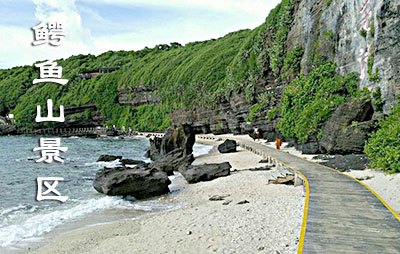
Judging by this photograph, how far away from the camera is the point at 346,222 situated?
8750 millimetres

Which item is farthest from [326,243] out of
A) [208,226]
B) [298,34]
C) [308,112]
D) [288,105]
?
[298,34]

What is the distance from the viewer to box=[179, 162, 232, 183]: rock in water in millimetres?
20381

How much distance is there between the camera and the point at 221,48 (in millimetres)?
95000

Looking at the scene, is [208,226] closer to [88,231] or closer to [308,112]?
[88,231]

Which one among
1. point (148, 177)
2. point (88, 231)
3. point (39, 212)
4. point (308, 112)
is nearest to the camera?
point (88, 231)

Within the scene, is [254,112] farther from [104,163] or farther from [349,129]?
[349,129]

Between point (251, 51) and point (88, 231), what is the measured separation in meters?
44.9

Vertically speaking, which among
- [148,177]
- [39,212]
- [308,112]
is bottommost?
[39,212]

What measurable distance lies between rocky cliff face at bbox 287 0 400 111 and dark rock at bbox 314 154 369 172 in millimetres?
3342

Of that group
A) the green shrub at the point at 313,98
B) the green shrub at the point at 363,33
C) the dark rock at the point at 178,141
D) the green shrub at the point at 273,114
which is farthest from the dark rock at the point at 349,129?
the green shrub at the point at 273,114

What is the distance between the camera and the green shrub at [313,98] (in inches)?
977

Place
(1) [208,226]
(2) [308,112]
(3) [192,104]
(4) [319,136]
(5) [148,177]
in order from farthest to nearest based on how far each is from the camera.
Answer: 1. (3) [192,104]
2. (2) [308,112]
3. (4) [319,136]
4. (5) [148,177]
5. (1) [208,226]

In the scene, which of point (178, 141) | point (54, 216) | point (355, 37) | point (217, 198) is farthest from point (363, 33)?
point (54, 216)

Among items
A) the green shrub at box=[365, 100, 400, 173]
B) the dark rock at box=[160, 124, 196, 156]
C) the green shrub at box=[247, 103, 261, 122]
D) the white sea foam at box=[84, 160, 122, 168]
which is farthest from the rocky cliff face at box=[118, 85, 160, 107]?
the green shrub at box=[365, 100, 400, 173]
